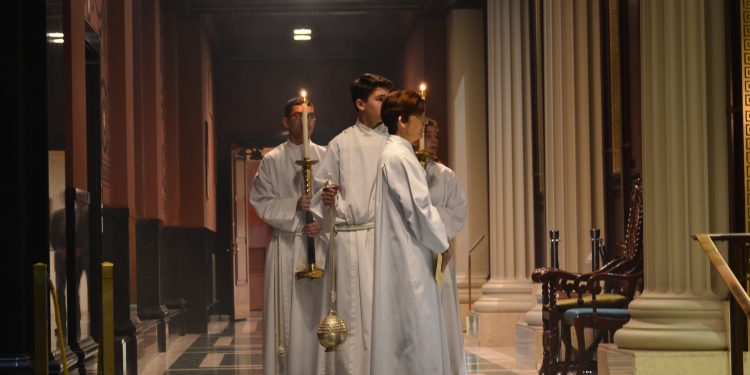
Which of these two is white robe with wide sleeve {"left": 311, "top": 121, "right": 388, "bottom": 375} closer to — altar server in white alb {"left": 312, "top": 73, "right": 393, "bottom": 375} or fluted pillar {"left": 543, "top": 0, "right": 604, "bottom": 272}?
altar server in white alb {"left": 312, "top": 73, "right": 393, "bottom": 375}

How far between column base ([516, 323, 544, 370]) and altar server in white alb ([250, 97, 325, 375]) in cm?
283

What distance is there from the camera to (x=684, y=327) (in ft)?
19.2

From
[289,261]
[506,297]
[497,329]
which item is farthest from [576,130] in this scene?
[289,261]

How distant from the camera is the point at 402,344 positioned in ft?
16.3

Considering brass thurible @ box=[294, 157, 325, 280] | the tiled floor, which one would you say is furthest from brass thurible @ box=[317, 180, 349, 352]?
the tiled floor

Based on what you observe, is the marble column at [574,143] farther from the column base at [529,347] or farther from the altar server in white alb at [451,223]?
the altar server in white alb at [451,223]

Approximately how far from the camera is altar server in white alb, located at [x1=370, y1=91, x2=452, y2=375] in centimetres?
495

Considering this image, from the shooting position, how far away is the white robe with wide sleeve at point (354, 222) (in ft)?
18.2

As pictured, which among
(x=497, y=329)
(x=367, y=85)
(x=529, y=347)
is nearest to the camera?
(x=367, y=85)

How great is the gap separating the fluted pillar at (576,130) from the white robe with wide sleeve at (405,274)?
416cm

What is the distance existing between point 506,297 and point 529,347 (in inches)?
86.1

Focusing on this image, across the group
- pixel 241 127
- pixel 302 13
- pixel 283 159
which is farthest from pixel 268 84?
pixel 283 159

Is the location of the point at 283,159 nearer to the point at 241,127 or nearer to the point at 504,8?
the point at 504,8

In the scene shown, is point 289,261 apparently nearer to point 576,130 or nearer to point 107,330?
point 107,330
